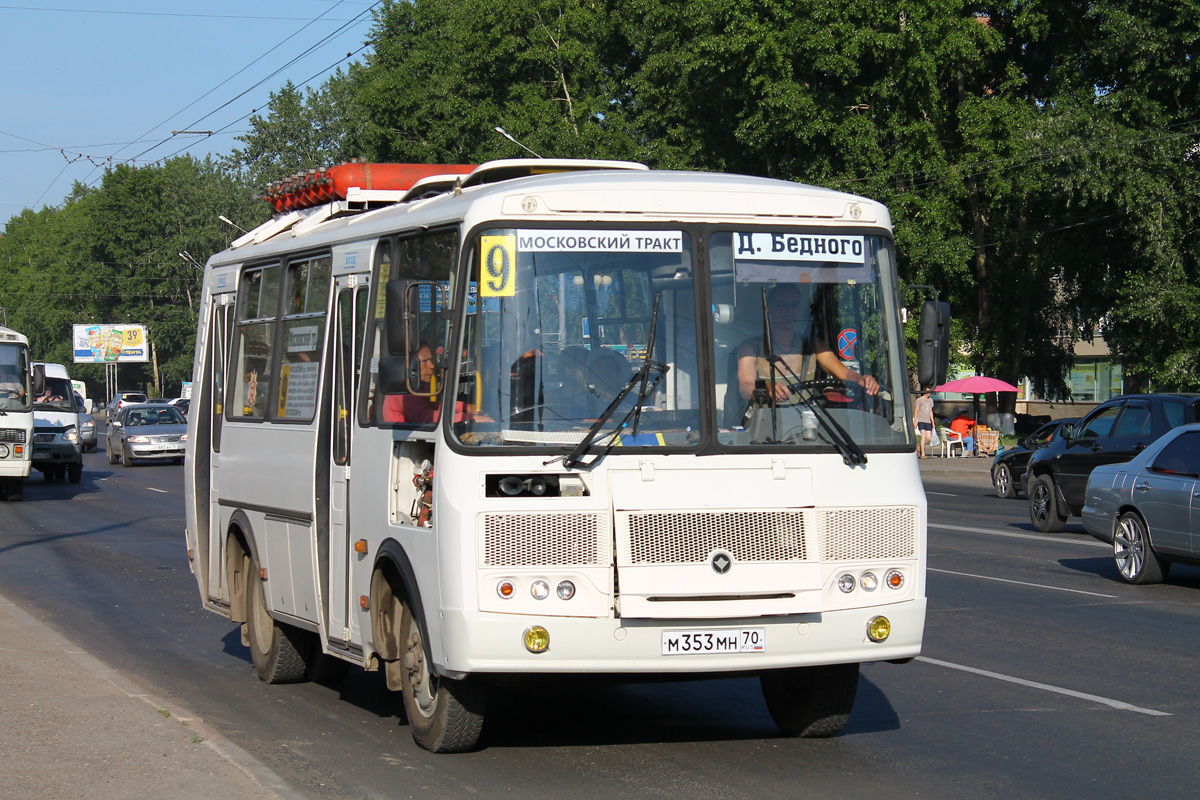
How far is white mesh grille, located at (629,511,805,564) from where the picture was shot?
6457 millimetres

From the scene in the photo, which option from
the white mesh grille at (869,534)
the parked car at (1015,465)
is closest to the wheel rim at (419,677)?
the white mesh grille at (869,534)

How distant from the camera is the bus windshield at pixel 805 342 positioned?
6836 millimetres

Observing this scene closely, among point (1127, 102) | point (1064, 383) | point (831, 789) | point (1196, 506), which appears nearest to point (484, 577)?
point (831, 789)

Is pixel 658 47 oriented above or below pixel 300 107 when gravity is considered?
below

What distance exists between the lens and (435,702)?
7000mm

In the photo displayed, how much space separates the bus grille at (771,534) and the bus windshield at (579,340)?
39cm

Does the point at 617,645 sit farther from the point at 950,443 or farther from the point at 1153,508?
the point at 950,443

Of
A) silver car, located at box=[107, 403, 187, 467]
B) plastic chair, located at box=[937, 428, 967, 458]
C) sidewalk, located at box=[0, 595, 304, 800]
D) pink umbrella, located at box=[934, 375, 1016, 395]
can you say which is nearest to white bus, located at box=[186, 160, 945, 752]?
sidewalk, located at box=[0, 595, 304, 800]

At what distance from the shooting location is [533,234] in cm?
676

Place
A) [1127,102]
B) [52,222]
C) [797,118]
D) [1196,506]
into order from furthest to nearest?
[52,222] → [797,118] → [1127,102] → [1196,506]

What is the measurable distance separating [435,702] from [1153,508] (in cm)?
932

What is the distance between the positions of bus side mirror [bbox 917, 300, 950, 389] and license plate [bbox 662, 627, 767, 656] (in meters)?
1.73

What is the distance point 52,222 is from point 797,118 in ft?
404

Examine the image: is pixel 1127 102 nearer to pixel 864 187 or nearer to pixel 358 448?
pixel 864 187
